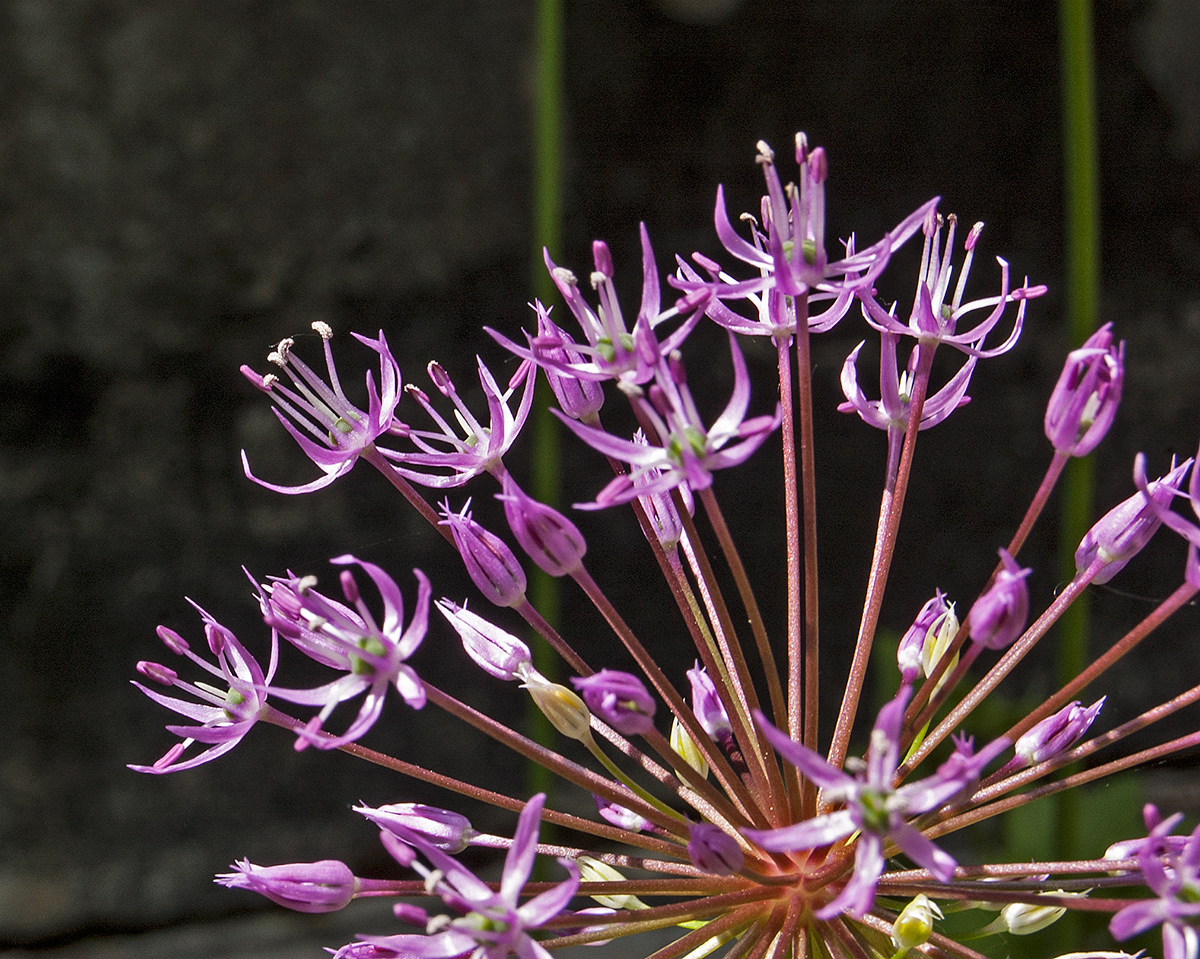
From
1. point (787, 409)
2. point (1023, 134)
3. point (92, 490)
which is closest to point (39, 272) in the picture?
point (92, 490)

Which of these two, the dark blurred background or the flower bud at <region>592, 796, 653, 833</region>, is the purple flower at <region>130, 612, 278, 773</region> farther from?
the dark blurred background

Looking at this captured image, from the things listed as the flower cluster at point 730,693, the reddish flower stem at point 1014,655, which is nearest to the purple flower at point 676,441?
A: the flower cluster at point 730,693

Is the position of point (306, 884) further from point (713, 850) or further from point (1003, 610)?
point (1003, 610)

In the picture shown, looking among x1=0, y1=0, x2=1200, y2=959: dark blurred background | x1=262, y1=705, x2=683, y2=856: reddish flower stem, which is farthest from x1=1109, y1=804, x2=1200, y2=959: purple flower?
x1=0, y1=0, x2=1200, y2=959: dark blurred background

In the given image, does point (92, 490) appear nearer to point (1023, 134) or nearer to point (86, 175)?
point (86, 175)

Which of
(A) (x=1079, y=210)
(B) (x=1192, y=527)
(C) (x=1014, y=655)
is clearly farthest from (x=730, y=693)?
(A) (x=1079, y=210)
